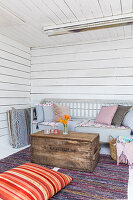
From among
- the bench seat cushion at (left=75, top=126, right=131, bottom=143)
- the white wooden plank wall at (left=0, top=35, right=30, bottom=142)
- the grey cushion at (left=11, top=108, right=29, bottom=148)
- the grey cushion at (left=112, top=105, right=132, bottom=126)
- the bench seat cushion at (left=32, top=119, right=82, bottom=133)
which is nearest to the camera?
the bench seat cushion at (left=75, top=126, right=131, bottom=143)

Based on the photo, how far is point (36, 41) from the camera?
449cm

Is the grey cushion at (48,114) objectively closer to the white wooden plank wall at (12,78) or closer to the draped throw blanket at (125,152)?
the white wooden plank wall at (12,78)

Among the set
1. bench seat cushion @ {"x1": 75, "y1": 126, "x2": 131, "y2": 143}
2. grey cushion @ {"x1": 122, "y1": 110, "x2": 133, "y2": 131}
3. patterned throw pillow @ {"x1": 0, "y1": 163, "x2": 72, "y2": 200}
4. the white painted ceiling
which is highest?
the white painted ceiling

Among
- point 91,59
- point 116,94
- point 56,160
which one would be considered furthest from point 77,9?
point 56,160

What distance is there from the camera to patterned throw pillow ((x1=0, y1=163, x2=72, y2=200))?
5.51 feet

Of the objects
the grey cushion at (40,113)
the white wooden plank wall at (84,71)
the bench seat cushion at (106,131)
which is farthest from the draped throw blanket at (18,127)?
the bench seat cushion at (106,131)

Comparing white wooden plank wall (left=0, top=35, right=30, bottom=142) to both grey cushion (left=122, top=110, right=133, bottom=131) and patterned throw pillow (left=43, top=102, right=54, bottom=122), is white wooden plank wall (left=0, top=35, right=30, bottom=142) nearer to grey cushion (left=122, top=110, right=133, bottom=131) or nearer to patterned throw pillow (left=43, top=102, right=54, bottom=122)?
patterned throw pillow (left=43, top=102, right=54, bottom=122)

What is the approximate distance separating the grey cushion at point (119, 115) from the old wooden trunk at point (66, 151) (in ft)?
2.98

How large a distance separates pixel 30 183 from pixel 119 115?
7.52 ft

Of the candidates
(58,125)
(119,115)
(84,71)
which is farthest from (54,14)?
(119,115)

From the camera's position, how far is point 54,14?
9.93 ft

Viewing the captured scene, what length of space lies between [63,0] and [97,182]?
8.09 feet

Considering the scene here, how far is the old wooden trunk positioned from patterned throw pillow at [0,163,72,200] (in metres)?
0.50

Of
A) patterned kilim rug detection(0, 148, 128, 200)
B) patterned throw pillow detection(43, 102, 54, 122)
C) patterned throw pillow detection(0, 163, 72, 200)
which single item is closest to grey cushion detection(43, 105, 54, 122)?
patterned throw pillow detection(43, 102, 54, 122)
